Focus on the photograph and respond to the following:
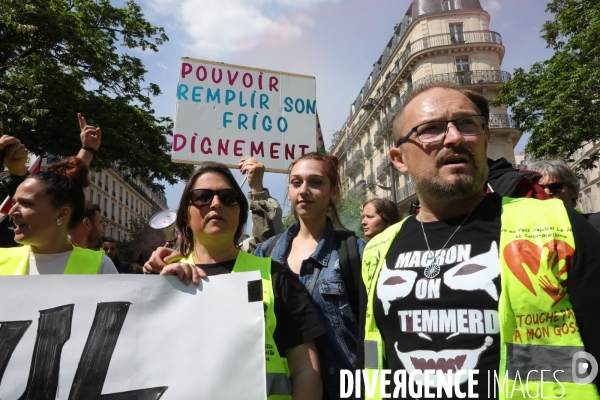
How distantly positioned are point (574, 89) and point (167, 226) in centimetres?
1259

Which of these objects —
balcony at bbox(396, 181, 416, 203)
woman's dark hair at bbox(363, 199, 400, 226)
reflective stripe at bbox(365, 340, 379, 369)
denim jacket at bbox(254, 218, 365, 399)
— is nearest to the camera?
reflective stripe at bbox(365, 340, 379, 369)

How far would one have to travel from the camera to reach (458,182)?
1.65 metres

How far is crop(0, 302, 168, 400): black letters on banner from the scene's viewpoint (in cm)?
162

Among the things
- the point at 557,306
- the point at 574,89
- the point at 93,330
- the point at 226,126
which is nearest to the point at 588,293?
the point at 557,306

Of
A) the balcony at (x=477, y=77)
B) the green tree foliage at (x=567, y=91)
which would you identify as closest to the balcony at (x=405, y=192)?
the balcony at (x=477, y=77)

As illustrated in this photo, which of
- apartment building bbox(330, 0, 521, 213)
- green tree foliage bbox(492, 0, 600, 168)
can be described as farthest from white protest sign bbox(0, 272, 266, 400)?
apartment building bbox(330, 0, 521, 213)

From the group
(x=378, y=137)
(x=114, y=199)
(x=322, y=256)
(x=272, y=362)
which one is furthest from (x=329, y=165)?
(x=114, y=199)

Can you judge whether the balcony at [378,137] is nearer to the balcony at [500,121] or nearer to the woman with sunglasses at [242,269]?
the balcony at [500,121]

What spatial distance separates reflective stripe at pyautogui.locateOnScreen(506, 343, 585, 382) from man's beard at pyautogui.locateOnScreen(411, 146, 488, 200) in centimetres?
54

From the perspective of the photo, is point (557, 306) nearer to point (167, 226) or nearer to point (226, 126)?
point (226, 126)

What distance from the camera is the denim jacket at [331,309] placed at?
1913mm

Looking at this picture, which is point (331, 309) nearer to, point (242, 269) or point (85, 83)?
point (242, 269)

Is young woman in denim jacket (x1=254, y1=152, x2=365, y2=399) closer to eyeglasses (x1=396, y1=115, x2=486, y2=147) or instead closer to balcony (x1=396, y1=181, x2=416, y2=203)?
eyeglasses (x1=396, y1=115, x2=486, y2=147)

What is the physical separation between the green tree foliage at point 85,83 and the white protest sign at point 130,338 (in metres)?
10.3
